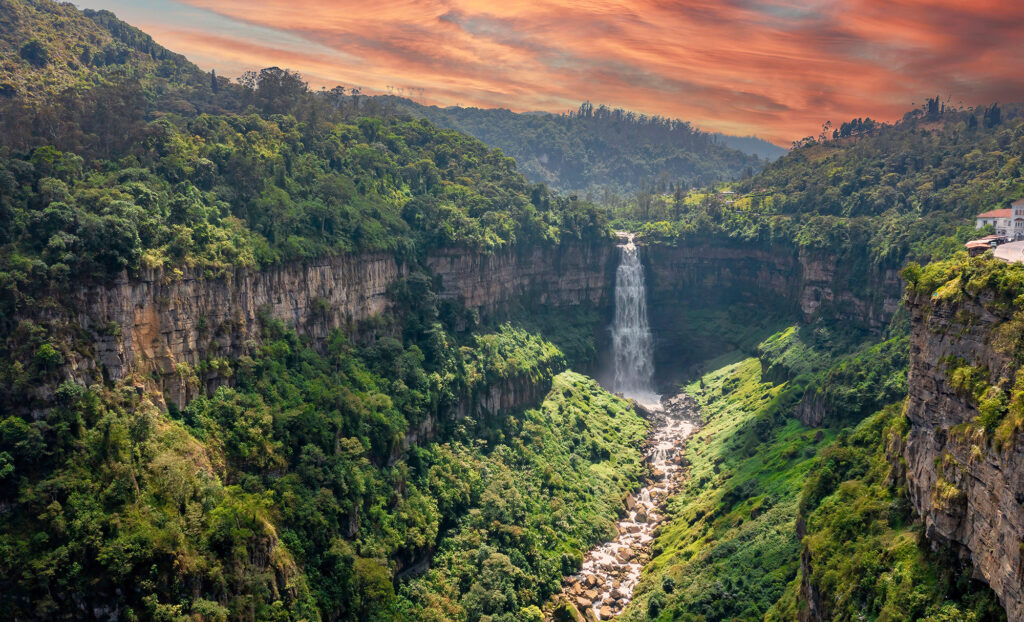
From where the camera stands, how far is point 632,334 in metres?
92.1

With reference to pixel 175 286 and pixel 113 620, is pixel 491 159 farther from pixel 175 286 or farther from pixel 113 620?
pixel 113 620

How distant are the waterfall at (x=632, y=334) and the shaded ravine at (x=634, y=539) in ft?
32.4

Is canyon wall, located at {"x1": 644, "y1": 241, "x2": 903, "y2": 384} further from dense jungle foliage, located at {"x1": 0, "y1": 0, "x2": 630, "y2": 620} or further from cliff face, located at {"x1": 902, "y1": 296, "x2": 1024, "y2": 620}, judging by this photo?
cliff face, located at {"x1": 902, "y1": 296, "x2": 1024, "y2": 620}

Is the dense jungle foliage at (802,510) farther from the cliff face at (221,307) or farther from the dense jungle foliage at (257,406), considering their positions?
A: the cliff face at (221,307)

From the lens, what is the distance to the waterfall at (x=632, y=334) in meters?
87.9

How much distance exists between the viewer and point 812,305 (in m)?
78.6

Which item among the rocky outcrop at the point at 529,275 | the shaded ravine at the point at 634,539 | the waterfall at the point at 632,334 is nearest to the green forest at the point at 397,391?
the rocky outcrop at the point at 529,275

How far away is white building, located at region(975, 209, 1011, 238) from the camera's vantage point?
171ft

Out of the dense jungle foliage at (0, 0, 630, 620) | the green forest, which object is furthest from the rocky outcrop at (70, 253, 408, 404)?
the dense jungle foliage at (0, 0, 630, 620)

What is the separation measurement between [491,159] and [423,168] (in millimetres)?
16516

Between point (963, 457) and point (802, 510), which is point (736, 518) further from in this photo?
point (963, 457)

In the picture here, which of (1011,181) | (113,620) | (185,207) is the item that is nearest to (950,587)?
(113,620)

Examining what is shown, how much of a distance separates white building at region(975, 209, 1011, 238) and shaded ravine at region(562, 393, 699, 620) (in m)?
30.8

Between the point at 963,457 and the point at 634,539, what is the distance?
32.5m
